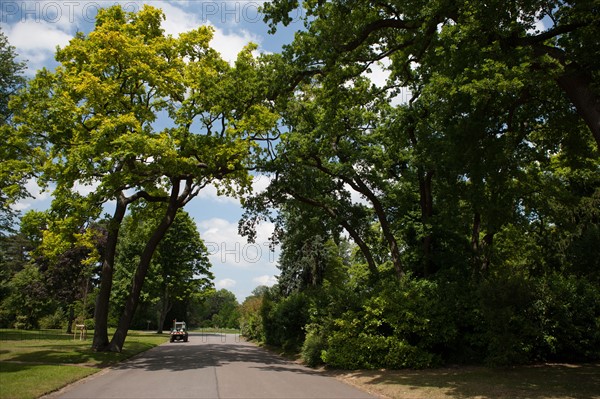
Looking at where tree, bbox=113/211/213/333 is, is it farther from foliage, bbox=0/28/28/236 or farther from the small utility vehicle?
foliage, bbox=0/28/28/236

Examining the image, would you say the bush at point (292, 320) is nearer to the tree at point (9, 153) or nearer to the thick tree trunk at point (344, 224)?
the thick tree trunk at point (344, 224)

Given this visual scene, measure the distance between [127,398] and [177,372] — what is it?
16.7 ft

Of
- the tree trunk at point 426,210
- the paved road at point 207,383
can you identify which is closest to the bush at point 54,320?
the paved road at point 207,383

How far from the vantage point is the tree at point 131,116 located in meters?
18.0

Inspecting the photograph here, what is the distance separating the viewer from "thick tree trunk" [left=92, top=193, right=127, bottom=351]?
20.5 m

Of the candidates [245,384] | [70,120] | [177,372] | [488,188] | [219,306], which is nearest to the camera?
[245,384]

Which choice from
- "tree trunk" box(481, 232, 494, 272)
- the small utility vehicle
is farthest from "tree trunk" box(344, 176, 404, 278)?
the small utility vehicle

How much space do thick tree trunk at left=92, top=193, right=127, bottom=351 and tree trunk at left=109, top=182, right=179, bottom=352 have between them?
56cm

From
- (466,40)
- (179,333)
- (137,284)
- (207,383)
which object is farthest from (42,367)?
(179,333)

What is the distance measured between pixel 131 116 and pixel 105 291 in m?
8.81

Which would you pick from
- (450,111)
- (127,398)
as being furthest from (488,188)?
(127,398)

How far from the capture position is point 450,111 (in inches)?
485

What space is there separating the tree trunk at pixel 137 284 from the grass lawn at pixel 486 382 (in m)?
11.7

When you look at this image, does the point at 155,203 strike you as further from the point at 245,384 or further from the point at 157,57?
the point at 245,384
